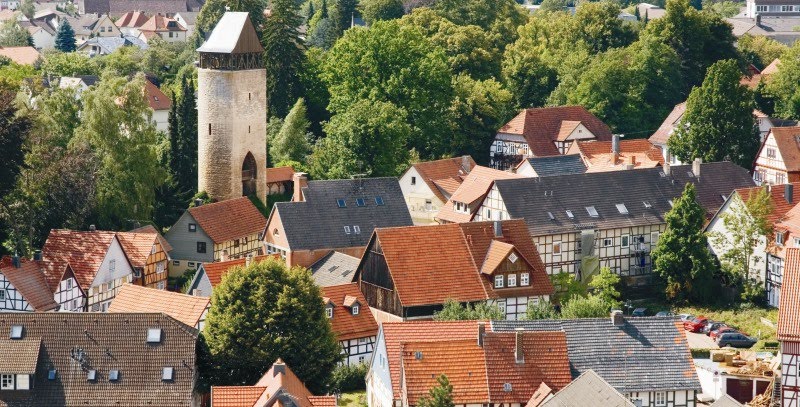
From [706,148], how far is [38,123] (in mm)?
35442

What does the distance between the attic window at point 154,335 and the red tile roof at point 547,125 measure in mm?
46012

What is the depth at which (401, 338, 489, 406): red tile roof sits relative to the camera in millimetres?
62938

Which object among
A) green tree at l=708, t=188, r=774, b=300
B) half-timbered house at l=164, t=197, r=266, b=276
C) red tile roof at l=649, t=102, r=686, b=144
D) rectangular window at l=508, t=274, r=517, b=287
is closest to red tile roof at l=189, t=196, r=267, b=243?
half-timbered house at l=164, t=197, r=266, b=276

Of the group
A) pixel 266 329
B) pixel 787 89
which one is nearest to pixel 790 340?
pixel 266 329

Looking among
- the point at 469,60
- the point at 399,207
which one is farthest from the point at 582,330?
the point at 469,60

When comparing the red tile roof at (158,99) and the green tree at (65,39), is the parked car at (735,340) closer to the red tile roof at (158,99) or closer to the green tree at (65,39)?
the red tile roof at (158,99)

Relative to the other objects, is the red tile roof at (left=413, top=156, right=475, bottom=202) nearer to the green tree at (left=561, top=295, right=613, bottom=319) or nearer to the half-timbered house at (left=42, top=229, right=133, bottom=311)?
the half-timbered house at (left=42, top=229, right=133, bottom=311)

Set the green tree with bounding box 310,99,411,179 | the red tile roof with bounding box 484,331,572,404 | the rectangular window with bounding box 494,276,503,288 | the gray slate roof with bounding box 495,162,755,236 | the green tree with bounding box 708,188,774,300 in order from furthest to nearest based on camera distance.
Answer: the green tree with bounding box 310,99,411,179 < the gray slate roof with bounding box 495,162,755,236 < the green tree with bounding box 708,188,774,300 < the rectangular window with bounding box 494,276,503,288 < the red tile roof with bounding box 484,331,572,404

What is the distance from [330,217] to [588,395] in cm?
2839

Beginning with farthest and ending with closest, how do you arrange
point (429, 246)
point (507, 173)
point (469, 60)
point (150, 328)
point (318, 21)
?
point (318, 21) < point (469, 60) < point (507, 173) < point (429, 246) < point (150, 328)

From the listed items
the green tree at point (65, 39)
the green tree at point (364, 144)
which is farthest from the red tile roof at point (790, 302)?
the green tree at point (65, 39)

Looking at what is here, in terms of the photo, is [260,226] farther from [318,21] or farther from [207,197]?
[318,21]

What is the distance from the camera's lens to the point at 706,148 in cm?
9950

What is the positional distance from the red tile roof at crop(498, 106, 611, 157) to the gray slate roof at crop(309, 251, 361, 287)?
2717 centimetres
